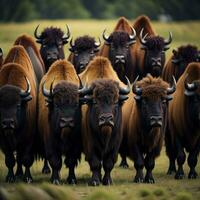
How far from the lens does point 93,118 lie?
1988 centimetres

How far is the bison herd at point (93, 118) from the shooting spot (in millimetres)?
19906

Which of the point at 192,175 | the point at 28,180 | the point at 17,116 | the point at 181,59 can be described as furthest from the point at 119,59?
the point at 28,180

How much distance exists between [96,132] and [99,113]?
1.49ft

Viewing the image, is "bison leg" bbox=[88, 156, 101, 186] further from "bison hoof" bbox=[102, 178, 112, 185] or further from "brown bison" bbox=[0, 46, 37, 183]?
"brown bison" bbox=[0, 46, 37, 183]

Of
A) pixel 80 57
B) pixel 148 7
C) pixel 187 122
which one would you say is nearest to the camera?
pixel 187 122

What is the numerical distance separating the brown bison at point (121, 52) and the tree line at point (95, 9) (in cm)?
7619

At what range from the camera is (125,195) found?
60.5 ft

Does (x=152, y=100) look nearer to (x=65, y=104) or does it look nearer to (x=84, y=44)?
(x=65, y=104)

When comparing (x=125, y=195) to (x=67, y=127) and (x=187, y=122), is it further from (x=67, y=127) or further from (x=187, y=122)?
(x=187, y=122)

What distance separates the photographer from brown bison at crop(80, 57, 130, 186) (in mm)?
19609

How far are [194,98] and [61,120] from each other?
10.1ft

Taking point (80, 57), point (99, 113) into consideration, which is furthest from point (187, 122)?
point (80, 57)

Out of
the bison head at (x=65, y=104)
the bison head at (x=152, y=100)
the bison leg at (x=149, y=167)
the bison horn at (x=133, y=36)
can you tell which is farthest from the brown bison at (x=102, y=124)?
the bison horn at (x=133, y=36)

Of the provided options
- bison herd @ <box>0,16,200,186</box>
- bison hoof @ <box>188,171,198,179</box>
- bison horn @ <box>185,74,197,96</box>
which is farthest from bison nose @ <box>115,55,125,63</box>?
bison hoof @ <box>188,171,198,179</box>
